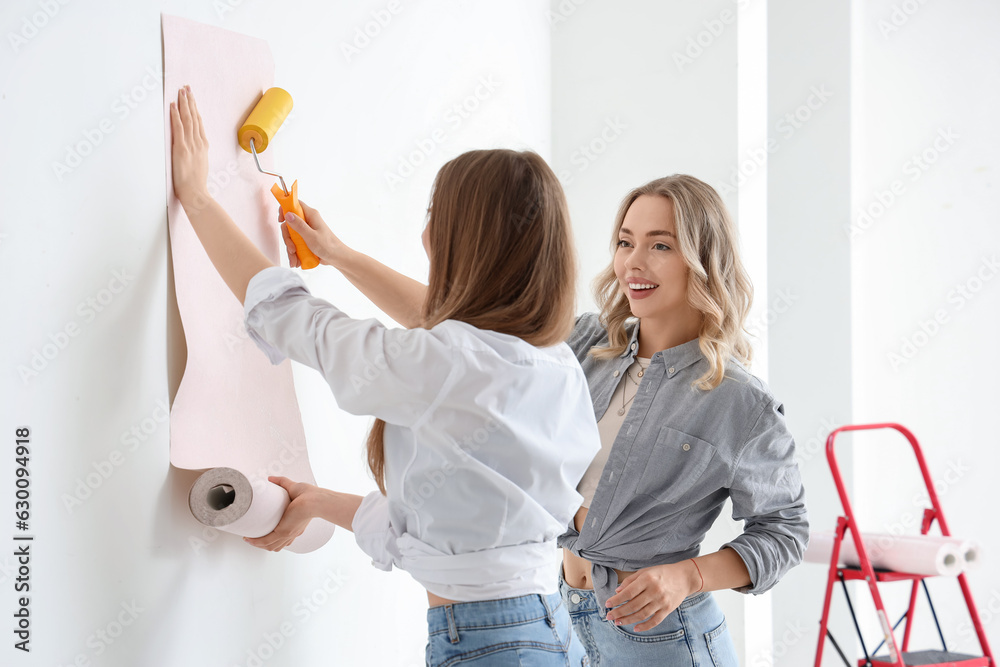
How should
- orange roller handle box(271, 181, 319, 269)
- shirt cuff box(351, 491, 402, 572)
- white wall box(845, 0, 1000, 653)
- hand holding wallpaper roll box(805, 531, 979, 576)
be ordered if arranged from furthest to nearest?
white wall box(845, 0, 1000, 653), hand holding wallpaper roll box(805, 531, 979, 576), orange roller handle box(271, 181, 319, 269), shirt cuff box(351, 491, 402, 572)

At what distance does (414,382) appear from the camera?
940mm

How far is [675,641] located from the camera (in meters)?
1.37

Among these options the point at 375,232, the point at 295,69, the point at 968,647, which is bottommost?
the point at 968,647

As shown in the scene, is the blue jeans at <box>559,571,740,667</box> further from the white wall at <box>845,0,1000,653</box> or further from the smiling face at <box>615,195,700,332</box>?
the white wall at <box>845,0,1000,653</box>

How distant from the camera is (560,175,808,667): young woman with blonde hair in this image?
1374 millimetres

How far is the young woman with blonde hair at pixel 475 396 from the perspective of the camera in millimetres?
955

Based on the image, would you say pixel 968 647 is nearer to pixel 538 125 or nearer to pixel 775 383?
pixel 775 383

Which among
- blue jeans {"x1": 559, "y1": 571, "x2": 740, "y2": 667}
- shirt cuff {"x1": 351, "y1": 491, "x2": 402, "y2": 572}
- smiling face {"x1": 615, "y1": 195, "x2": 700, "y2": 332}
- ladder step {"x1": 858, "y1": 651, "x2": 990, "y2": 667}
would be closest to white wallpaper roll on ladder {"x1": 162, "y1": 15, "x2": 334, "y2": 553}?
shirt cuff {"x1": 351, "y1": 491, "x2": 402, "y2": 572}

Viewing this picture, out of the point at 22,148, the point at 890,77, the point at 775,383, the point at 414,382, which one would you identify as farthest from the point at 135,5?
the point at 890,77

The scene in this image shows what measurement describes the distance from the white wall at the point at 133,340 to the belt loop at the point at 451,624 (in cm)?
48

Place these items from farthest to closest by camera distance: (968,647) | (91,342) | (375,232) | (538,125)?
(968,647) < (538,125) < (375,232) < (91,342)

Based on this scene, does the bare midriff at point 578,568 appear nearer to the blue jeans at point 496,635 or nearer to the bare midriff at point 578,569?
the bare midriff at point 578,569

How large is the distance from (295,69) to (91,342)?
0.64 metres

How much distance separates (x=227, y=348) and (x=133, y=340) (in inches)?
6.2
